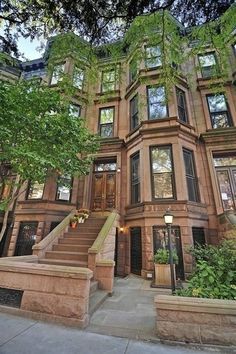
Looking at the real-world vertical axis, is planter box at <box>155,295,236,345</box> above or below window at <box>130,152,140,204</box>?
below

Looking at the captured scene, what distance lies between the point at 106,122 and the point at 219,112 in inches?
260

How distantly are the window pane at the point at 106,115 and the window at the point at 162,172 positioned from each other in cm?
417

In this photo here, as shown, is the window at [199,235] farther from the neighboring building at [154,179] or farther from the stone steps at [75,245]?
the stone steps at [75,245]

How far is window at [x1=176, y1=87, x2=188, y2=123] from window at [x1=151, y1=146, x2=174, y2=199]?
7.71 ft

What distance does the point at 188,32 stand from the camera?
4434mm

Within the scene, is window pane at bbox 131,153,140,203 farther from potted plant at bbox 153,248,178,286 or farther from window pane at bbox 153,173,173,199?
potted plant at bbox 153,248,178,286

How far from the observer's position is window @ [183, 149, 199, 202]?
9.36m

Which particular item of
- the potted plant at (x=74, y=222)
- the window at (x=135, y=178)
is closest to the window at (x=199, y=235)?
the window at (x=135, y=178)

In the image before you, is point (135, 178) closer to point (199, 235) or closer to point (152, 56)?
point (199, 235)

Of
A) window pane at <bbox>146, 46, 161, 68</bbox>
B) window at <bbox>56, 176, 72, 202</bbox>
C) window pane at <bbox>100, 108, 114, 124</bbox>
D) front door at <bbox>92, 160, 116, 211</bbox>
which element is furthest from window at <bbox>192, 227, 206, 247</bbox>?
window pane at <bbox>100, 108, 114, 124</bbox>

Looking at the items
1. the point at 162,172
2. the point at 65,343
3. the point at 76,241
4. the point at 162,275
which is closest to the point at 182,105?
the point at 162,172

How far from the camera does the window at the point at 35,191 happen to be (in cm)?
1019

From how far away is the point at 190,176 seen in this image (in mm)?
9648

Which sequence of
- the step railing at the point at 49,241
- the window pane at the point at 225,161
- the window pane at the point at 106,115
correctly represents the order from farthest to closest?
1. the window pane at the point at 106,115
2. the window pane at the point at 225,161
3. the step railing at the point at 49,241
